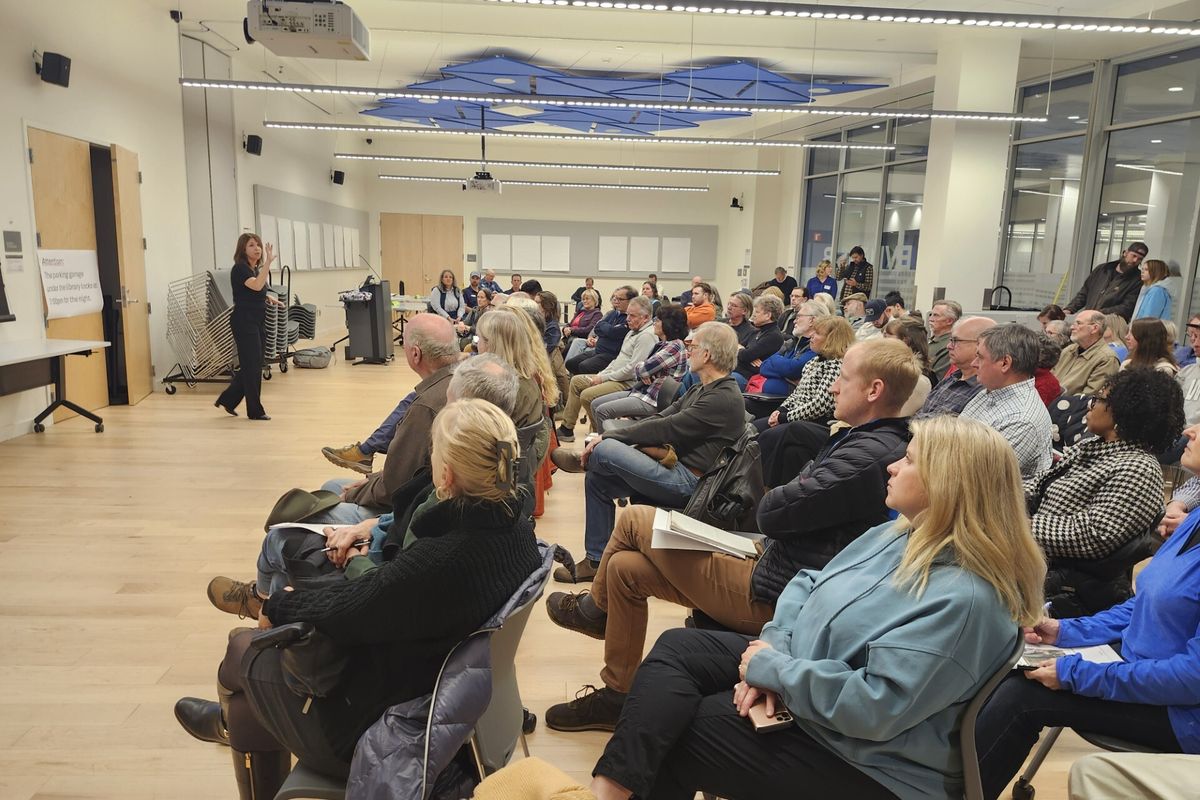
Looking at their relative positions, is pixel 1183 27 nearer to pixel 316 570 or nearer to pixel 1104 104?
pixel 1104 104

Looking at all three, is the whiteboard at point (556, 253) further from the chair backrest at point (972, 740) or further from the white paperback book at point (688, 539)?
the chair backrest at point (972, 740)

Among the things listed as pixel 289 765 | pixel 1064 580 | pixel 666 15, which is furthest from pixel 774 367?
pixel 666 15

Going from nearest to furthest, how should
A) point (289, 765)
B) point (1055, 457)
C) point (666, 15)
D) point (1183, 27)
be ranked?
point (289, 765)
point (1055, 457)
point (1183, 27)
point (666, 15)

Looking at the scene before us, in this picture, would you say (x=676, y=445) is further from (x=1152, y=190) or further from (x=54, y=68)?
(x=1152, y=190)

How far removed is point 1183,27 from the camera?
227 inches

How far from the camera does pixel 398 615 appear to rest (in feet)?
5.19

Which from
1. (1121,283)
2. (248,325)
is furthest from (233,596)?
(1121,283)

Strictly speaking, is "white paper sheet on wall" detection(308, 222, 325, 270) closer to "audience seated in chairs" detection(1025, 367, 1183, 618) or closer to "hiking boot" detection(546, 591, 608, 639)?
"hiking boot" detection(546, 591, 608, 639)

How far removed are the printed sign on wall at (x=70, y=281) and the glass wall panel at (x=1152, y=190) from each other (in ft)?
35.7

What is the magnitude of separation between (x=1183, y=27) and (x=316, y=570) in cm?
713

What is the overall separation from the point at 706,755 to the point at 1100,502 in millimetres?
1499

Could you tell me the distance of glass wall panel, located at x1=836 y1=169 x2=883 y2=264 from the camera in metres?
13.8

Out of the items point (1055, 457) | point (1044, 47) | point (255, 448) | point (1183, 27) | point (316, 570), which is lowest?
point (255, 448)

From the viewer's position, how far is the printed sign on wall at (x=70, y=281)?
Answer: 635 cm
